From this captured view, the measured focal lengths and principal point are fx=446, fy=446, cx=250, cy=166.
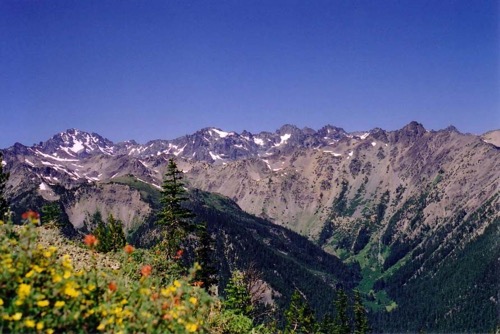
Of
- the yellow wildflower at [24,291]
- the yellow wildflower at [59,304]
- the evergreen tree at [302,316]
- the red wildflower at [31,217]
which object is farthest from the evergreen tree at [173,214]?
the evergreen tree at [302,316]

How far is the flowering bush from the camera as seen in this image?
26.2 feet

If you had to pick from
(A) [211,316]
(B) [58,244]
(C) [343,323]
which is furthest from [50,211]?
(A) [211,316]

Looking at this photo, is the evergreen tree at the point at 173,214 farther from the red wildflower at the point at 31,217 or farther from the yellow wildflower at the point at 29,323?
the yellow wildflower at the point at 29,323

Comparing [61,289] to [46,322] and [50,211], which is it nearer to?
[46,322]

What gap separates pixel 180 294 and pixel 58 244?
14080mm

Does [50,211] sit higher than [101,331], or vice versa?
[50,211]

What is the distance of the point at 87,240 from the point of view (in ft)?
30.1

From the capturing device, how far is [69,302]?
27.8 feet

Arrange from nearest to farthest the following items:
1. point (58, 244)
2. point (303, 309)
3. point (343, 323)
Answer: point (58, 244) → point (303, 309) → point (343, 323)

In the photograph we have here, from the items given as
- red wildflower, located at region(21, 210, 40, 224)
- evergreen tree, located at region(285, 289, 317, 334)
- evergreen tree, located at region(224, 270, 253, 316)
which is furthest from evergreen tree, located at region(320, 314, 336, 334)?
red wildflower, located at region(21, 210, 40, 224)

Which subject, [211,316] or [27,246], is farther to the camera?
[211,316]

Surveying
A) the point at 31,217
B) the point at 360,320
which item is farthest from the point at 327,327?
the point at 31,217

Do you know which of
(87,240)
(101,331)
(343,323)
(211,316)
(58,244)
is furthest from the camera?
(343,323)

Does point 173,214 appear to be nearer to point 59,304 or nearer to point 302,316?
point 59,304
